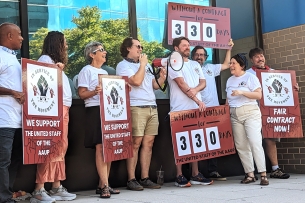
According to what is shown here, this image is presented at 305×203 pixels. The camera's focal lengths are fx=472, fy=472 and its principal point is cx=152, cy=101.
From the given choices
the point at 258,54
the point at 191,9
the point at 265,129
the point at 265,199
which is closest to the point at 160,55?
the point at 191,9

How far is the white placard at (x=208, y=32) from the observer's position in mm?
6848

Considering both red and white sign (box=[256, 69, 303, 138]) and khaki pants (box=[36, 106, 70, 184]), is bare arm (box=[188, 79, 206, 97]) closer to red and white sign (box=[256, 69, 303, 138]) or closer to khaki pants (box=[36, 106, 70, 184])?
red and white sign (box=[256, 69, 303, 138])

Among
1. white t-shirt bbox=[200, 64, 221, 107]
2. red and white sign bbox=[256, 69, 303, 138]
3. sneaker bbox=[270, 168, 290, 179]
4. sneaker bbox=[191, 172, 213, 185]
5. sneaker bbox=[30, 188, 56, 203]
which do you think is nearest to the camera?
sneaker bbox=[30, 188, 56, 203]

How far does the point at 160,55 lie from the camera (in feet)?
22.9

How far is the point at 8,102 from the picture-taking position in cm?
445

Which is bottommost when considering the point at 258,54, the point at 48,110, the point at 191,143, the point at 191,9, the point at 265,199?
the point at 265,199

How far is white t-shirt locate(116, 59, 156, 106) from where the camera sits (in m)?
5.69

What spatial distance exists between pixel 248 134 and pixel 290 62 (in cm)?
197

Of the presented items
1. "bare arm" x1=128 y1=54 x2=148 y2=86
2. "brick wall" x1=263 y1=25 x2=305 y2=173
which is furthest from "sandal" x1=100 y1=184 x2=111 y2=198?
"brick wall" x1=263 y1=25 x2=305 y2=173

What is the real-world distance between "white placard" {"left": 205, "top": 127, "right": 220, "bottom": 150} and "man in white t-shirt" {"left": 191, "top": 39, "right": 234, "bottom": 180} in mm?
452

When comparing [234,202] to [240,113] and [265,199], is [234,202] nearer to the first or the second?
[265,199]

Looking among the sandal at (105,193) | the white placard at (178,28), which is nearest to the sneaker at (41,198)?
the sandal at (105,193)

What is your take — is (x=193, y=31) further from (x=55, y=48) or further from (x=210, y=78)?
(x=55, y=48)

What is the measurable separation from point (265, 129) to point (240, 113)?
1.92 ft
